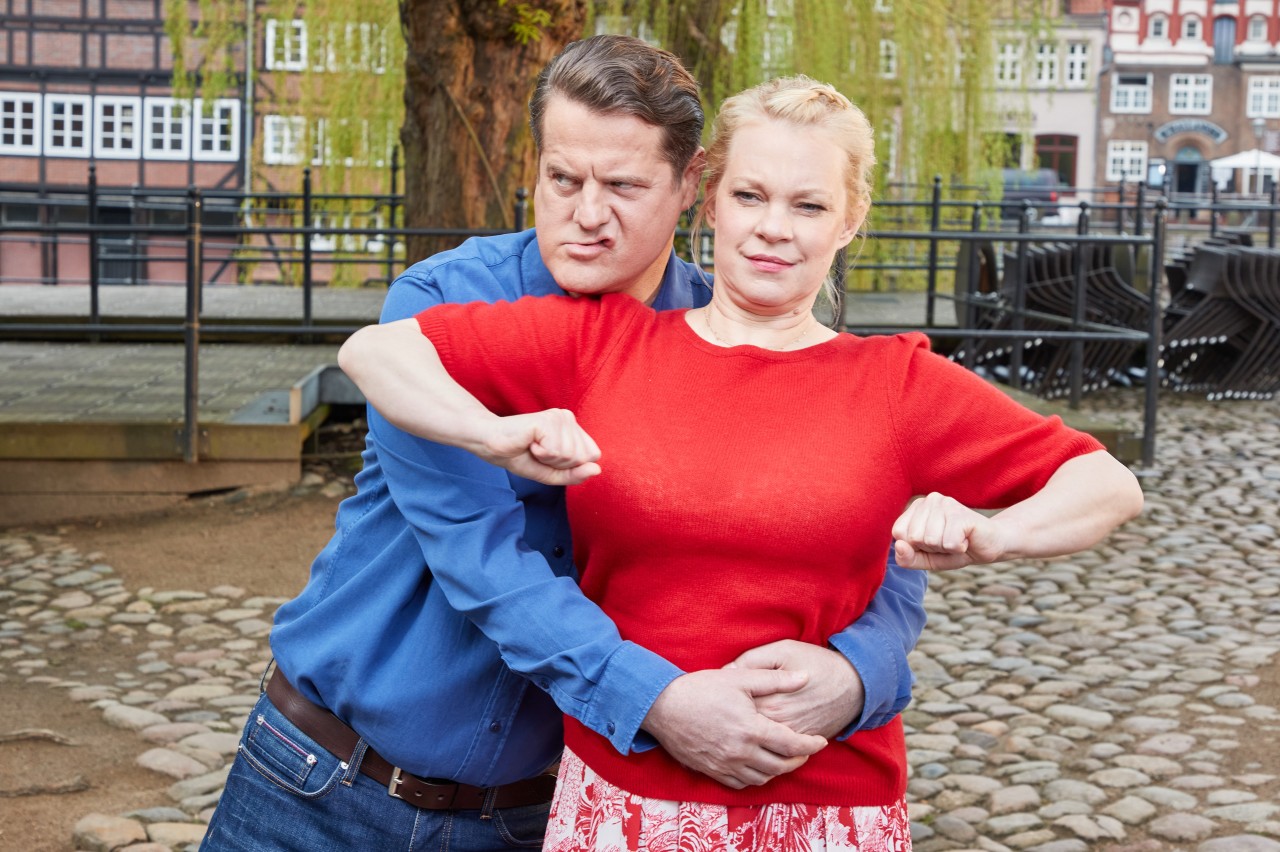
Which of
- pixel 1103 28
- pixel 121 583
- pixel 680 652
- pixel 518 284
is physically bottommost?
pixel 121 583

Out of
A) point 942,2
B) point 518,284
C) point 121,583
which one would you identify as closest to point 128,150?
point 942,2

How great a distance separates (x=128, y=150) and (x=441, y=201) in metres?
27.6

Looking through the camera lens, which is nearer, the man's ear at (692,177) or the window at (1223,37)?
the man's ear at (692,177)

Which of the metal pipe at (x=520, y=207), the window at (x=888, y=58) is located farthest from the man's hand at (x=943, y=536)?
the window at (x=888, y=58)

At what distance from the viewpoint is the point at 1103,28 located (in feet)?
190

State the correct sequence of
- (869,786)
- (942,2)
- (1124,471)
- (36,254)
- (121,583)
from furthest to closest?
1. (36,254)
2. (942,2)
3. (121,583)
4. (869,786)
5. (1124,471)

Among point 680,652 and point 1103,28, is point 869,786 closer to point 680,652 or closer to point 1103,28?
point 680,652

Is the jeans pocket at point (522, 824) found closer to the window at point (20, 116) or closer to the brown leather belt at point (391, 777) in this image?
the brown leather belt at point (391, 777)

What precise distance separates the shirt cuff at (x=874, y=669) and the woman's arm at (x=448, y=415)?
1.31 ft

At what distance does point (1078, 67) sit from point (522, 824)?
6054 cm

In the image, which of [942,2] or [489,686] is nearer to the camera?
[489,686]

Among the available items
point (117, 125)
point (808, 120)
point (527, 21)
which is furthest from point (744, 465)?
point (117, 125)

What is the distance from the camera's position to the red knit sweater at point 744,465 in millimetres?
1755

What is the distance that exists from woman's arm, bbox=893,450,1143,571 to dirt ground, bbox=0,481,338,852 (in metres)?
2.93
